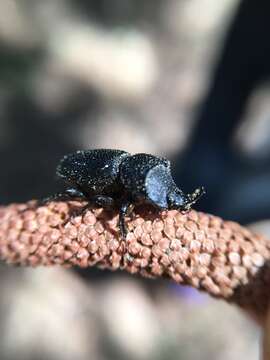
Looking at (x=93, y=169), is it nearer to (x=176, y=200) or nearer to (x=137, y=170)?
(x=137, y=170)

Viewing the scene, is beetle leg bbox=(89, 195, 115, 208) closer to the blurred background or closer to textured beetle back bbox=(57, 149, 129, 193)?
textured beetle back bbox=(57, 149, 129, 193)

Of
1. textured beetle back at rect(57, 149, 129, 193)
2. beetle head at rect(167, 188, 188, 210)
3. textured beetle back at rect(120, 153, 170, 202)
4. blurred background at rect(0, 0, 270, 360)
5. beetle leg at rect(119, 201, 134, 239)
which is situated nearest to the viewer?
beetle leg at rect(119, 201, 134, 239)

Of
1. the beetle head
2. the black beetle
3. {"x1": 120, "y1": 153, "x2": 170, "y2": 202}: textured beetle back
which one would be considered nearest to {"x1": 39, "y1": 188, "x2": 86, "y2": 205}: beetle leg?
the black beetle

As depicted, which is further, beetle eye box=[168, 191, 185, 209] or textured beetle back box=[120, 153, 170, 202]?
textured beetle back box=[120, 153, 170, 202]

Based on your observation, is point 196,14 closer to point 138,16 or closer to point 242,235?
point 138,16

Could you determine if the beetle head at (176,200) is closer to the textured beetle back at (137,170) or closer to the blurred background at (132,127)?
the textured beetle back at (137,170)

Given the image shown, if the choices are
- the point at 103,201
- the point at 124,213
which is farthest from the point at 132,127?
the point at 124,213

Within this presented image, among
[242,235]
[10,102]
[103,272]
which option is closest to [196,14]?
[10,102]
